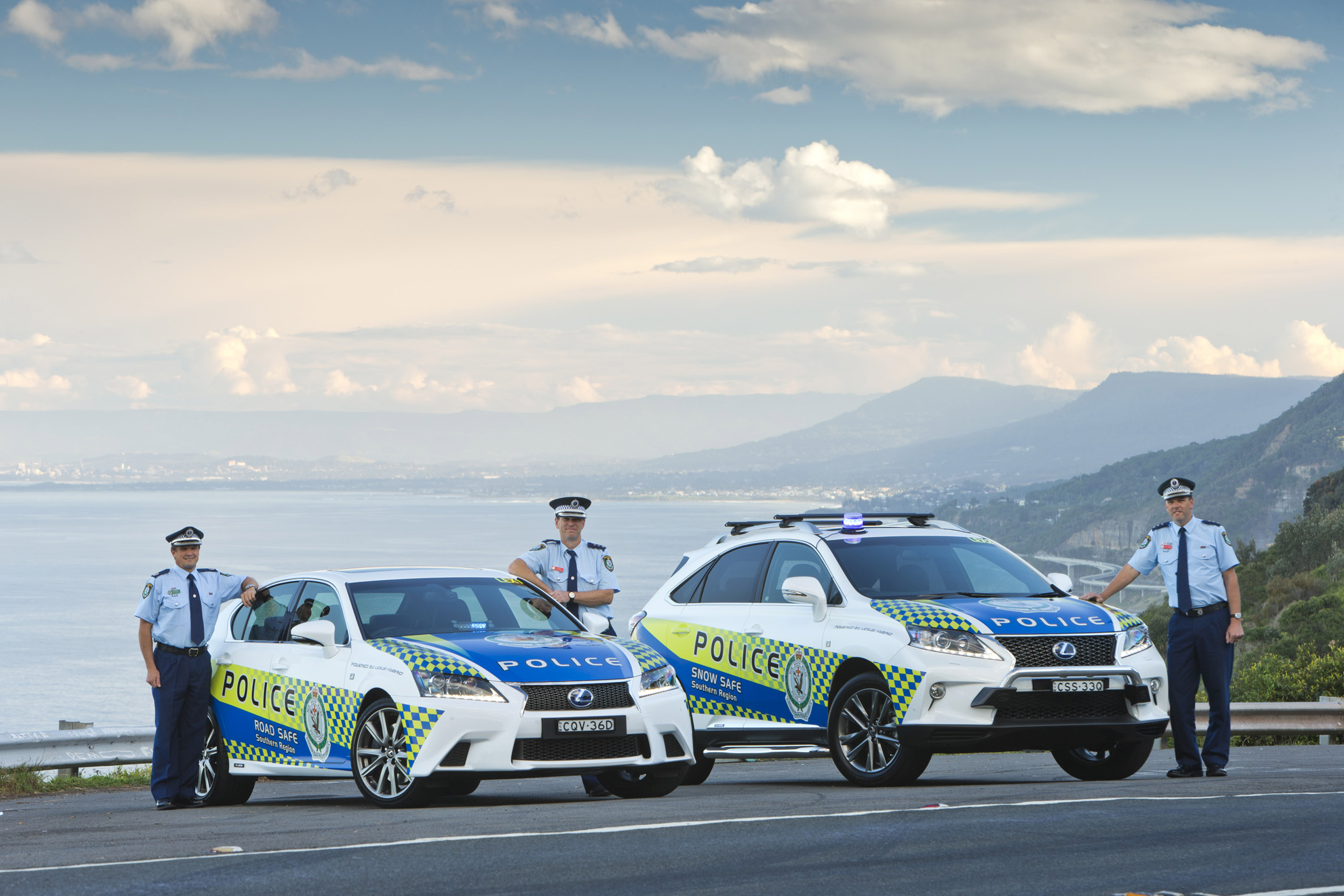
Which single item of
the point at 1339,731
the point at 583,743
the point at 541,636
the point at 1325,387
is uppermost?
the point at 1325,387

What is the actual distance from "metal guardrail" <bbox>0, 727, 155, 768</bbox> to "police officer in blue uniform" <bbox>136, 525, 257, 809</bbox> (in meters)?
2.14

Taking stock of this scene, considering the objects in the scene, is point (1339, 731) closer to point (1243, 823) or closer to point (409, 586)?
point (1243, 823)

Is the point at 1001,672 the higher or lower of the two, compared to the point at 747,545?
lower

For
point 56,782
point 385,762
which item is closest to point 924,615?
point 385,762

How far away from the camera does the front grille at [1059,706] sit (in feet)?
31.6

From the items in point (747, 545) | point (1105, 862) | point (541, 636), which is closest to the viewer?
point (1105, 862)

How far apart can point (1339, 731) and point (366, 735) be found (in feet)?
38.2

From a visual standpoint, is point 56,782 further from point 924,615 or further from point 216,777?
point 924,615

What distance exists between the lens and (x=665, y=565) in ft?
513

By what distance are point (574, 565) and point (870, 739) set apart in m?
3.27

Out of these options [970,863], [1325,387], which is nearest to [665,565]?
[1325,387]

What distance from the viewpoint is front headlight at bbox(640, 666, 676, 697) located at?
31.0ft

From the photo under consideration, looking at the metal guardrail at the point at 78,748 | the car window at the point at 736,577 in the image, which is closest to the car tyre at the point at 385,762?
the car window at the point at 736,577

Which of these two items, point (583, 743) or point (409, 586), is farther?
point (409, 586)
